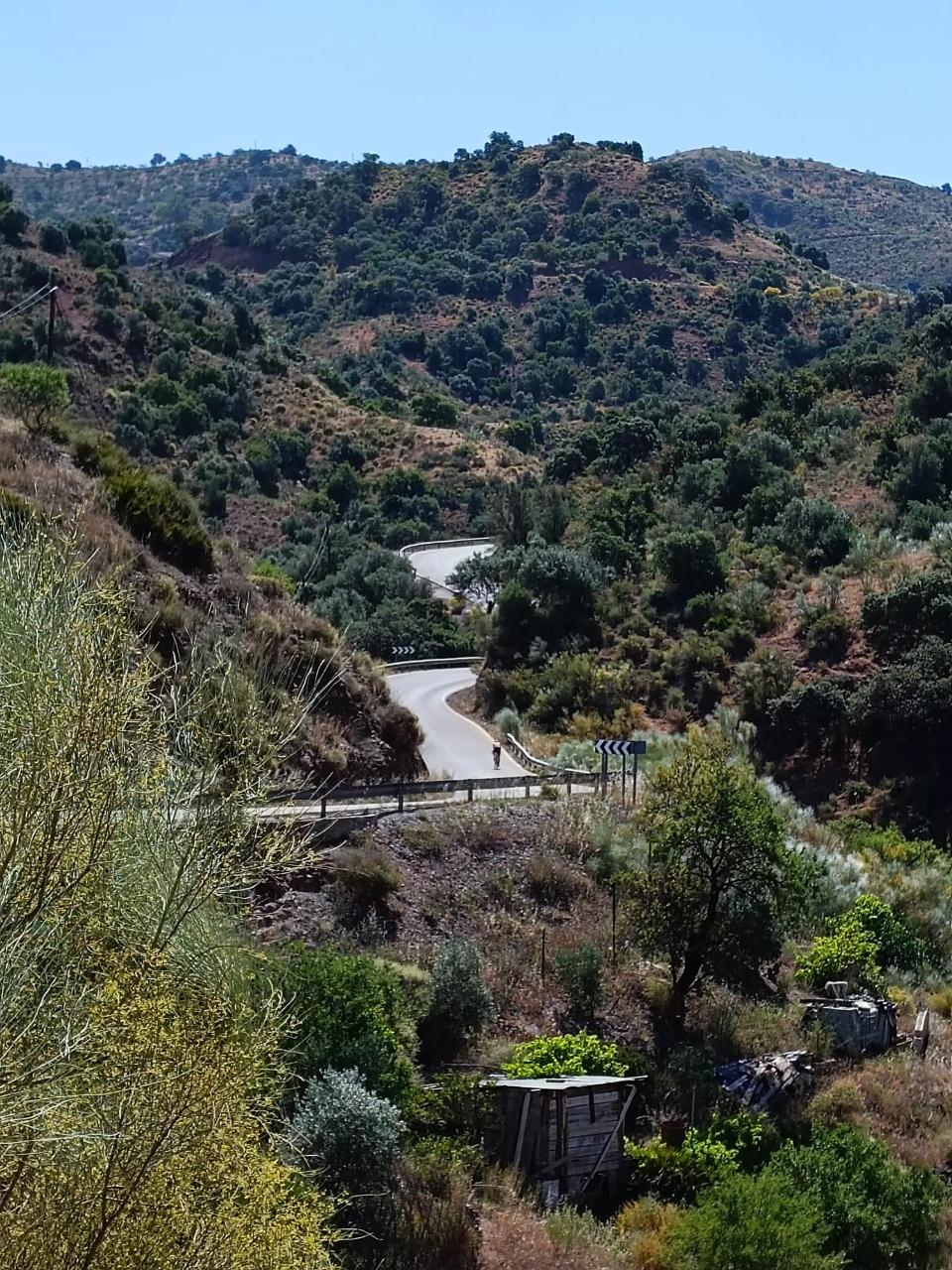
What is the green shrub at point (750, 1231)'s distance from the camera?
1191 cm

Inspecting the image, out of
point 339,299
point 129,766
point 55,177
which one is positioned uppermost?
point 55,177

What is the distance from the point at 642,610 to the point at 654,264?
209 feet

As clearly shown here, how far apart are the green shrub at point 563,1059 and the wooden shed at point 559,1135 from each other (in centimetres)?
38

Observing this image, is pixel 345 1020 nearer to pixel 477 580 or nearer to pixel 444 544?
pixel 477 580

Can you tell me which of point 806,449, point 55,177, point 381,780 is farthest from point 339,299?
point 55,177

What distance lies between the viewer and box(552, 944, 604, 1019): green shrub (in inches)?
669

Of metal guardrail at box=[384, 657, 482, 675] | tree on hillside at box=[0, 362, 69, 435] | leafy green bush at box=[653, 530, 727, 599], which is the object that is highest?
tree on hillside at box=[0, 362, 69, 435]

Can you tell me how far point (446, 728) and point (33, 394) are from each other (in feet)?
41.1

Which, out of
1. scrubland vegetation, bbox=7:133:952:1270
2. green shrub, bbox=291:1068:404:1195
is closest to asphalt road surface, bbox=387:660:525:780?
scrubland vegetation, bbox=7:133:952:1270

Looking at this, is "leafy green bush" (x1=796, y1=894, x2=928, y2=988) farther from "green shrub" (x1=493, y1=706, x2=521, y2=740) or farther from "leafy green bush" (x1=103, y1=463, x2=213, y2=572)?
"green shrub" (x1=493, y1=706, x2=521, y2=740)

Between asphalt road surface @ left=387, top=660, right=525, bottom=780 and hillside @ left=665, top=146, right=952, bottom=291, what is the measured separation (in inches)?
4181

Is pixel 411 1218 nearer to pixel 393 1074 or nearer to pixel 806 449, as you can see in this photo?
pixel 393 1074

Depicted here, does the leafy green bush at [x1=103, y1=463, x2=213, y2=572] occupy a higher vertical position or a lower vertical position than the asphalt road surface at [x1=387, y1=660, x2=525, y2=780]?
higher

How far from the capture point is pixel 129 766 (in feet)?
23.6
